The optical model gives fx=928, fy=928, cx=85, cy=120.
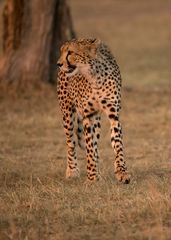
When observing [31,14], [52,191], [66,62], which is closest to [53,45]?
[31,14]

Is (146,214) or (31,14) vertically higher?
(31,14)

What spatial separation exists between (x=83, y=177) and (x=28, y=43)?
637cm

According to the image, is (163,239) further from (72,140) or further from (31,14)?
(31,14)

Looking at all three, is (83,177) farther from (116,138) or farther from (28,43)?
(28,43)

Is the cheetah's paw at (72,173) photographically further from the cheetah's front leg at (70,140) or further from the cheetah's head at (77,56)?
the cheetah's head at (77,56)

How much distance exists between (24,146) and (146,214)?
193 inches

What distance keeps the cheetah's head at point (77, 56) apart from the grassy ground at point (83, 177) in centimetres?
118

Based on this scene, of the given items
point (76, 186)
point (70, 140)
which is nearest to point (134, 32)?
point (70, 140)

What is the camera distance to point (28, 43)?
16250 mm

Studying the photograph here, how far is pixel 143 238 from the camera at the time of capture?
23.0 feet

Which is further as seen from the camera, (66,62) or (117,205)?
(66,62)

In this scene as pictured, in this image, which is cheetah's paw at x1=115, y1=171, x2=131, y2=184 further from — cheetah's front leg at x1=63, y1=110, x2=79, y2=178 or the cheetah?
cheetah's front leg at x1=63, y1=110, x2=79, y2=178

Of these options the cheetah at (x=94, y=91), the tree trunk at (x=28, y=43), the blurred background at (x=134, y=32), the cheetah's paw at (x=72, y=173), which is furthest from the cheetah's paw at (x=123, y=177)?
the blurred background at (x=134, y=32)

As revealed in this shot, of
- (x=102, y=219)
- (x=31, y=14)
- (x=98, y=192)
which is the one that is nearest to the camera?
(x=102, y=219)
